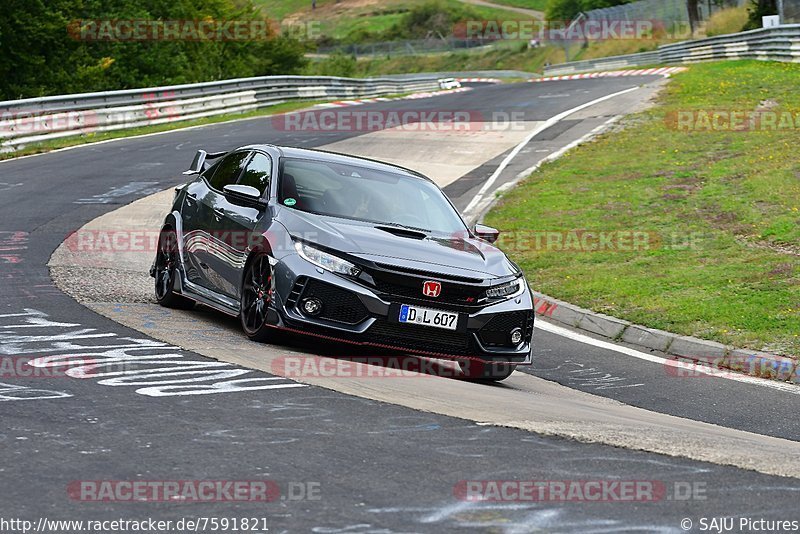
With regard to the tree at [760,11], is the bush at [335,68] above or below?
below

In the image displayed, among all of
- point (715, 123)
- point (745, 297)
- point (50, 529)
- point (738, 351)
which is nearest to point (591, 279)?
point (745, 297)

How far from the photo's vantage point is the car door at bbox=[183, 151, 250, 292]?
10.4 meters

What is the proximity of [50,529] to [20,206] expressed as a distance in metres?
14.3

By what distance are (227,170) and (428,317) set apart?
314cm

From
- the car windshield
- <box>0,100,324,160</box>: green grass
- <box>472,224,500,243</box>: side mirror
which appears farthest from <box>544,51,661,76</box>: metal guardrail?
<box>472,224,500,243</box>: side mirror

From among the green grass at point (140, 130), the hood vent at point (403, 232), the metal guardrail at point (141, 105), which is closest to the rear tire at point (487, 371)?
the hood vent at point (403, 232)

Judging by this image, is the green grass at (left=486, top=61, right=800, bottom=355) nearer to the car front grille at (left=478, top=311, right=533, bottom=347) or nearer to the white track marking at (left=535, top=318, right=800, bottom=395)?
the white track marking at (left=535, top=318, right=800, bottom=395)

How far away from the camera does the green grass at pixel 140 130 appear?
2706 centimetres

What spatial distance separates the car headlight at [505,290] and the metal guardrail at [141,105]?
19.4 metres

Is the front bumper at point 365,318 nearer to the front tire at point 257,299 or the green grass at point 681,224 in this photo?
the front tire at point 257,299

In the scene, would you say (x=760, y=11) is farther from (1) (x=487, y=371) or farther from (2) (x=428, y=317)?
(2) (x=428, y=317)

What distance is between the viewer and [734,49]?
49062 mm

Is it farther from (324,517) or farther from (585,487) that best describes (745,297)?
(324,517)

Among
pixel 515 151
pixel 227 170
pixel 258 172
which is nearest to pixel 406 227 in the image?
pixel 258 172
